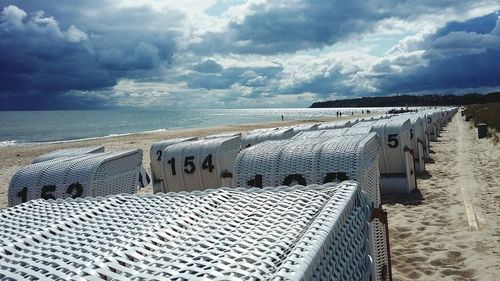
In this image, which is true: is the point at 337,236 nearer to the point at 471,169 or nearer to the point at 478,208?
the point at 478,208

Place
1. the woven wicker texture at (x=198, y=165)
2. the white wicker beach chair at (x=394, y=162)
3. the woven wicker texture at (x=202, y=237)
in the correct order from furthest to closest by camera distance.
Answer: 1. the white wicker beach chair at (x=394, y=162)
2. the woven wicker texture at (x=198, y=165)
3. the woven wicker texture at (x=202, y=237)

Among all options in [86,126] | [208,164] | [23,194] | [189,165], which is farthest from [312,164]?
[86,126]

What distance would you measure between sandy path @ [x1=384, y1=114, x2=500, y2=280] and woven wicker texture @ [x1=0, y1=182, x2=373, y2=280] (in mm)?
3078

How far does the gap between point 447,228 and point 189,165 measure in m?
4.75

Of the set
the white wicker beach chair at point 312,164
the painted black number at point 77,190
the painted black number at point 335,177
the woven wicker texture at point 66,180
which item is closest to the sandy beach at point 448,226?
the white wicker beach chair at point 312,164

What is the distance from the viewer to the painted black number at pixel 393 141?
9.20 metres

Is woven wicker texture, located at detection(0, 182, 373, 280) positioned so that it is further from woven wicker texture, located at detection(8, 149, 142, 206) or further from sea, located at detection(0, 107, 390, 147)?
sea, located at detection(0, 107, 390, 147)

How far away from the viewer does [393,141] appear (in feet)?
30.2

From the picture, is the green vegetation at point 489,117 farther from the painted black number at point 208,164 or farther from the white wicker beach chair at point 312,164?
the white wicker beach chair at point 312,164

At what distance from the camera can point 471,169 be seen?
1141 centimetres

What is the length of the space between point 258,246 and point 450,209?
22.6 ft

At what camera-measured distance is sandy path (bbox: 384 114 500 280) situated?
4961 millimetres

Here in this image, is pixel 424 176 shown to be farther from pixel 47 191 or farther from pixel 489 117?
pixel 489 117

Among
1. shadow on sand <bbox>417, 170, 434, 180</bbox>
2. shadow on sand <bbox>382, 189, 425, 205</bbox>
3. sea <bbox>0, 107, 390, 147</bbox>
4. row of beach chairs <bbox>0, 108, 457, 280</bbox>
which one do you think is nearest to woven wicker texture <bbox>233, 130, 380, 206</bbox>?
row of beach chairs <bbox>0, 108, 457, 280</bbox>
